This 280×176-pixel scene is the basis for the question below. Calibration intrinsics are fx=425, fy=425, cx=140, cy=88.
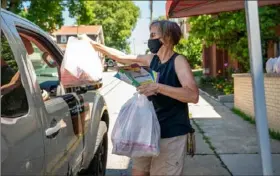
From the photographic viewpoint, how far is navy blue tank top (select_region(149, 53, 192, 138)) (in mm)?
2965

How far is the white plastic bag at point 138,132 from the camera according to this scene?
9.29ft

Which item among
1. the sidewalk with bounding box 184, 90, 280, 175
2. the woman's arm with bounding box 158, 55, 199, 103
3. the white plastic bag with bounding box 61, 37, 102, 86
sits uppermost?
the white plastic bag with bounding box 61, 37, 102, 86

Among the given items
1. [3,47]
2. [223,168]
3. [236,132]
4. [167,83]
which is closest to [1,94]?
[3,47]

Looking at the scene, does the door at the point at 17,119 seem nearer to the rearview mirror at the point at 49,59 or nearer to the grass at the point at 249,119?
the rearview mirror at the point at 49,59

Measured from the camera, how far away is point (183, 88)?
2844mm

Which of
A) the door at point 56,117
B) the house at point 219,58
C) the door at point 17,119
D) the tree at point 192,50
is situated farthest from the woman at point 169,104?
the tree at point 192,50

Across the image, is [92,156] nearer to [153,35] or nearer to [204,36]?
[153,35]

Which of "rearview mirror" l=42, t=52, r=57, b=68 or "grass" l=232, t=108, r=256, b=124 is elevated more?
"rearview mirror" l=42, t=52, r=57, b=68

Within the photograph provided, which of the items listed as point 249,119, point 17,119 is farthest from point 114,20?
point 17,119

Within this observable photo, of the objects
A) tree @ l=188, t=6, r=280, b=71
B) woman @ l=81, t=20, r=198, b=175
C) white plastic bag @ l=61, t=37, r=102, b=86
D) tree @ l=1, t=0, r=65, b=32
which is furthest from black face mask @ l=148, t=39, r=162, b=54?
tree @ l=1, t=0, r=65, b=32

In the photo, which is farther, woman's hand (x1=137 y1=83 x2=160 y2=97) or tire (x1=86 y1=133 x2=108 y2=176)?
tire (x1=86 y1=133 x2=108 y2=176)

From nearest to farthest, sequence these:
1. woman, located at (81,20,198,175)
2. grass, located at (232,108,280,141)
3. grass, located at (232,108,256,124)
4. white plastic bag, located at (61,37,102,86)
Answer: woman, located at (81,20,198,175), white plastic bag, located at (61,37,102,86), grass, located at (232,108,280,141), grass, located at (232,108,256,124)

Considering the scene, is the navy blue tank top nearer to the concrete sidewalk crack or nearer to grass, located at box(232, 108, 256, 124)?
the concrete sidewalk crack

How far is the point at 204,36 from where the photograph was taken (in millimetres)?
14164
